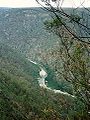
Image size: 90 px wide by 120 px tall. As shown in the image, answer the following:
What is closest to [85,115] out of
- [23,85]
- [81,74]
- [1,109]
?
[81,74]

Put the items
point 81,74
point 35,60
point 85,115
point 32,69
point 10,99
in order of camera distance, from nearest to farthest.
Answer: point 85,115
point 81,74
point 10,99
point 32,69
point 35,60

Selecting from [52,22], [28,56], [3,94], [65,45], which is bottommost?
[28,56]

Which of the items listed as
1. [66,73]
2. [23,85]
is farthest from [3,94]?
[66,73]

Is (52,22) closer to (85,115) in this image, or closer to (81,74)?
(81,74)

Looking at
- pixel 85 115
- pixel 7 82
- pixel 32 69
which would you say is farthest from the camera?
pixel 32 69

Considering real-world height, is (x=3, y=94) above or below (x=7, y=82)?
above

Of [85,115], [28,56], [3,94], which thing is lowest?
[28,56]

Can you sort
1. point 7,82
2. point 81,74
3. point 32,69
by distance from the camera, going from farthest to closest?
point 32,69 < point 7,82 < point 81,74

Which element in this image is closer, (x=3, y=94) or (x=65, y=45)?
(x=65, y=45)

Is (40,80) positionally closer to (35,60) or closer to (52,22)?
(35,60)

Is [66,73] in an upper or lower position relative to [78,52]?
lower
